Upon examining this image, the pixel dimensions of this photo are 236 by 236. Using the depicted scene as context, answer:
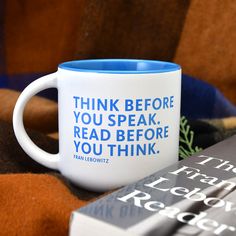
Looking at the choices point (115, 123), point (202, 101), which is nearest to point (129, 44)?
point (202, 101)

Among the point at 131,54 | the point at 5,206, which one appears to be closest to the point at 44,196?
the point at 5,206

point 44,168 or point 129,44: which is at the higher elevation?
point 129,44

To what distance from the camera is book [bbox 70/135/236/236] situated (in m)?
0.29

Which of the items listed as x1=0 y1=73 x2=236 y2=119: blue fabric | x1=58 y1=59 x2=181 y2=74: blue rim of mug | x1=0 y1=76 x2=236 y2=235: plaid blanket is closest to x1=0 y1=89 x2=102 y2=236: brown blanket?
x1=0 y1=76 x2=236 y2=235: plaid blanket

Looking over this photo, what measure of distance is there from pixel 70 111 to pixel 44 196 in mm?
73

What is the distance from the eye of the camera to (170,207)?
31cm

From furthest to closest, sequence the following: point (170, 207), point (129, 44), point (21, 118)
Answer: point (129, 44) < point (21, 118) < point (170, 207)

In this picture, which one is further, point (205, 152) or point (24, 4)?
point (24, 4)

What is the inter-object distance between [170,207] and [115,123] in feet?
0.32

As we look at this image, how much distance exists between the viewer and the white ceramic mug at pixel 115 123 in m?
0.38

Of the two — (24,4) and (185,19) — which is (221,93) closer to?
(185,19)

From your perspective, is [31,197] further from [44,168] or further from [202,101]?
[202,101]

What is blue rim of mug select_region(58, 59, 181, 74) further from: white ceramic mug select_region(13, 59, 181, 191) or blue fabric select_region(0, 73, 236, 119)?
blue fabric select_region(0, 73, 236, 119)

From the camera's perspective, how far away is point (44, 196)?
1.21 feet
